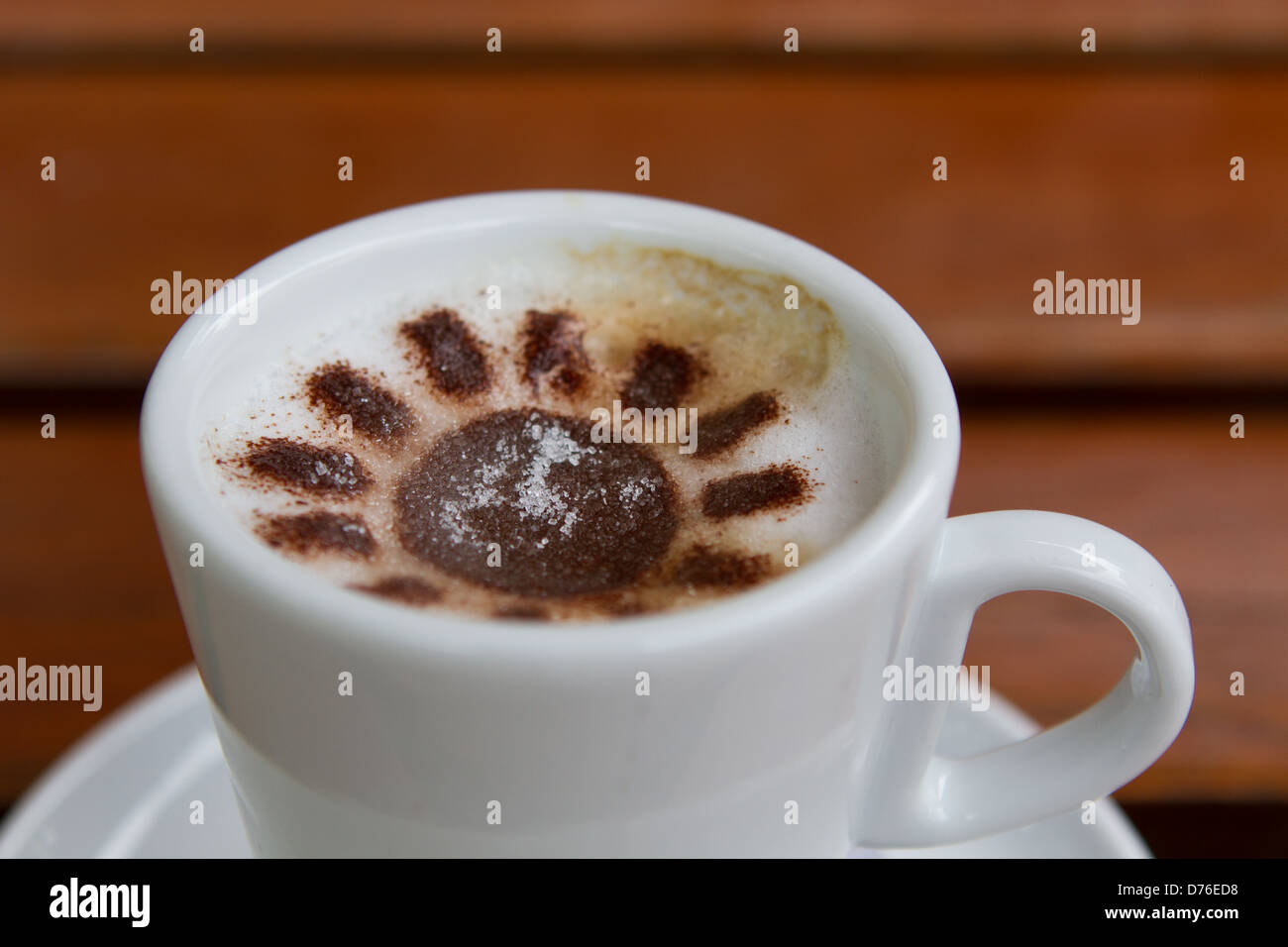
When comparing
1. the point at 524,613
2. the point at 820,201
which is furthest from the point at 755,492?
the point at 820,201

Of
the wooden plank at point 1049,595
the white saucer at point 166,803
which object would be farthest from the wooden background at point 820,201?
the white saucer at point 166,803

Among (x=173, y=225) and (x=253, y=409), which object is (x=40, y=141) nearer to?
(x=173, y=225)

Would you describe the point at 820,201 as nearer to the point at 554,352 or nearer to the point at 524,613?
the point at 554,352

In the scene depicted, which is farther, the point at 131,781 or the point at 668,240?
the point at 131,781

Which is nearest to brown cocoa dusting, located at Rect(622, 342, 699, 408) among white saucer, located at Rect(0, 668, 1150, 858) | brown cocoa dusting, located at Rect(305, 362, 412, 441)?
brown cocoa dusting, located at Rect(305, 362, 412, 441)

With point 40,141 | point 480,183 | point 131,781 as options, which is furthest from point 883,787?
point 40,141

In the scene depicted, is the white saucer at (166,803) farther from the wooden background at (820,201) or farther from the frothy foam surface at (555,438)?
the frothy foam surface at (555,438)
